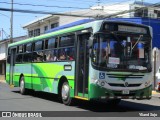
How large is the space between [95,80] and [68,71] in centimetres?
234

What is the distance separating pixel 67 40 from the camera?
15.1 metres

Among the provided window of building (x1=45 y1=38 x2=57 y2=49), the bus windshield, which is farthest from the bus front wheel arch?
the bus windshield

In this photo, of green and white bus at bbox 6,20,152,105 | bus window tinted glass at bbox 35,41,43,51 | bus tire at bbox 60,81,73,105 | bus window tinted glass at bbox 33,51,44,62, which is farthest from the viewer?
bus window tinted glass at bbox 35,41,43,51

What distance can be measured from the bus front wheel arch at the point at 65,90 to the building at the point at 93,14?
2470 cm

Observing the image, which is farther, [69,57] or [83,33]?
[69,57]

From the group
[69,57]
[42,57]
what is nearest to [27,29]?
[42,57]

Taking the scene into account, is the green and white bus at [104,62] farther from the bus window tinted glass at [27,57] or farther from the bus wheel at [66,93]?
the bus window tinted glass at [27,57]

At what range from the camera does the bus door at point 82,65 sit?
13.3 m

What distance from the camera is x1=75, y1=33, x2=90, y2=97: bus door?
13.3 metres

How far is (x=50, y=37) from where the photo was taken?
55.7ft

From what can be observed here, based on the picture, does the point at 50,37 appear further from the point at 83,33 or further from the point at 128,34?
the point at 128,34

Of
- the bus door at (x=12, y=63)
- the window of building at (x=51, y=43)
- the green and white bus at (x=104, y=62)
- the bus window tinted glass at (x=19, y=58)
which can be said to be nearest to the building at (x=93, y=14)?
the bus door at (x=12, y=63)

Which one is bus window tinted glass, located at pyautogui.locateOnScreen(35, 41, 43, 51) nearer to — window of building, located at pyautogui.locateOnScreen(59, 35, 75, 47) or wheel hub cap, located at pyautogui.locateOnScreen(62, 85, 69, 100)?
window of building, located at pyautogui.locateOnScreen(59, 35, 75, 47)

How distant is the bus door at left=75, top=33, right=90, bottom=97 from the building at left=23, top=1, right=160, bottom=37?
2583 centimetres
